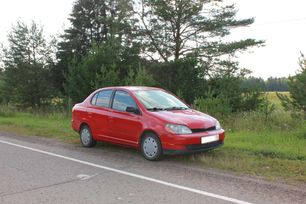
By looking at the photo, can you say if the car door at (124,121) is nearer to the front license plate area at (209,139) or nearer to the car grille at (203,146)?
the car grille at (203,146)

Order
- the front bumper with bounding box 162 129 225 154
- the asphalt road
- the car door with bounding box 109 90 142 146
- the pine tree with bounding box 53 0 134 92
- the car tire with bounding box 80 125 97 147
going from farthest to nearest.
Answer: the pine tree with bounding box 53 0 134 92
the car tire with bounding box 80 125 97 147
the car door with bounding box 109 90 142 146
the front bumper with bounding box 162 129 225 154
the asphalt road

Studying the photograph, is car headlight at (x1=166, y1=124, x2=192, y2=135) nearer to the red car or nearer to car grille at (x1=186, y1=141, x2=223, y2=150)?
the red car

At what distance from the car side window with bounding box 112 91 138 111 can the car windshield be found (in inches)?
7.8

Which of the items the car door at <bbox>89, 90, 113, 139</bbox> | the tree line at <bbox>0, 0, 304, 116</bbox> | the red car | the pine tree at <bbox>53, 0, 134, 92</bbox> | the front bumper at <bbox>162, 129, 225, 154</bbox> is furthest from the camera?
the pine tree at <bbox>53, 0, 134, 92</bbox>

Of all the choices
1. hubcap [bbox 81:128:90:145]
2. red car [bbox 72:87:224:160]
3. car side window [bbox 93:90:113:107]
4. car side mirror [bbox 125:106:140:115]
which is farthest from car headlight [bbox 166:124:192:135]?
hubcap [bbox 81:128:90:145]

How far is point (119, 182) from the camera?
6289mm

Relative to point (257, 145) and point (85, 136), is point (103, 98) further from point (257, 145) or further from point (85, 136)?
point (257, 145)

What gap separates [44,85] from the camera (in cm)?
2955

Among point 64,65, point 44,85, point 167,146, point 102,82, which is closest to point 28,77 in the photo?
point 44,85

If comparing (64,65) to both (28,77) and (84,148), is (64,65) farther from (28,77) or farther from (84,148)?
(84,148)

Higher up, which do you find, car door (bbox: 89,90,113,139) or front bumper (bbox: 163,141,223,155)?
car door (bbox: 89,90,113,139)

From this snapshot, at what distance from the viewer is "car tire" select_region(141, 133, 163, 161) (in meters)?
7.84

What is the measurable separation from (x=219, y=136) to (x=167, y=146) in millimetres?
1294

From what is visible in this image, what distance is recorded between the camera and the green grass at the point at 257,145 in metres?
7.13
